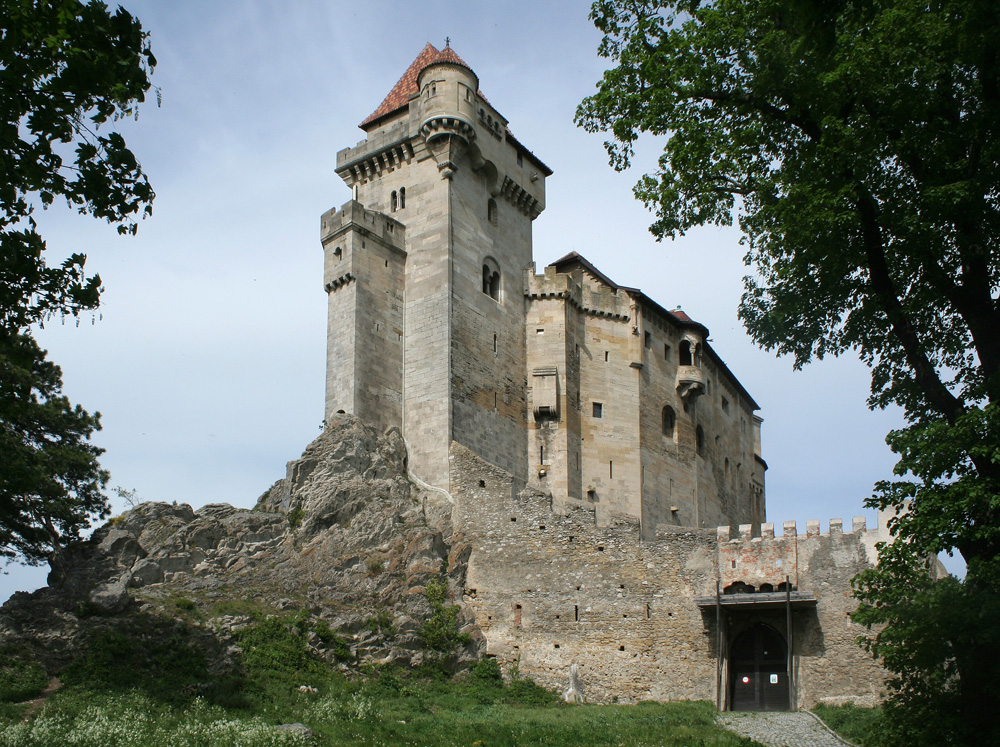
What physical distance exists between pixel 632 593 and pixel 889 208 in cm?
1701

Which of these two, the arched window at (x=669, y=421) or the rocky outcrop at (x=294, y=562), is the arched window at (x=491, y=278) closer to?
the rocky outcrop at (x=294, y=562)

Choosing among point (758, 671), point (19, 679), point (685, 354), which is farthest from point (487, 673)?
point (685, 354)

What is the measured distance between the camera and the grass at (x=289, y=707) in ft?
66.6

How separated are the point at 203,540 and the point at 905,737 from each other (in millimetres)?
22291

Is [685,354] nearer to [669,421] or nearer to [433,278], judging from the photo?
[669,421]

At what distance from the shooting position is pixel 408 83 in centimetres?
4575

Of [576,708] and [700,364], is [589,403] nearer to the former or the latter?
[700,364]

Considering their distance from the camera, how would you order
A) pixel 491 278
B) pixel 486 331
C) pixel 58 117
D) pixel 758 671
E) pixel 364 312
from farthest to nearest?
pixel 491 278
pixel 486 331
pixel 364 312
pixel 758 671
pixel 58 117

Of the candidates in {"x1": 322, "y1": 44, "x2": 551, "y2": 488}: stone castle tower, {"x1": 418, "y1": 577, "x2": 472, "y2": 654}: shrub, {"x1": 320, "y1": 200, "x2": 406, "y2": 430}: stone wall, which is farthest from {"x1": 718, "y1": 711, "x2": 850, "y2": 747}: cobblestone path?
{"x1": 320, "y1": 200, "x2": 406, "y2": 430}: stone wall

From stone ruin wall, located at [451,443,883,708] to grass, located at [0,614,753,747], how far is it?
4.89 ft

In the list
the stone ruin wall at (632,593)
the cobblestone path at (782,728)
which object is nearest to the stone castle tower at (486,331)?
the stone ruin wall at (632,593)

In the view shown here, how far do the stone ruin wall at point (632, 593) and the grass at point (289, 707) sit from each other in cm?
149

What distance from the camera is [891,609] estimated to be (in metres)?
16.3

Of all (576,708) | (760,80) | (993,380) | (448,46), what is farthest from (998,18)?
(448,46)
